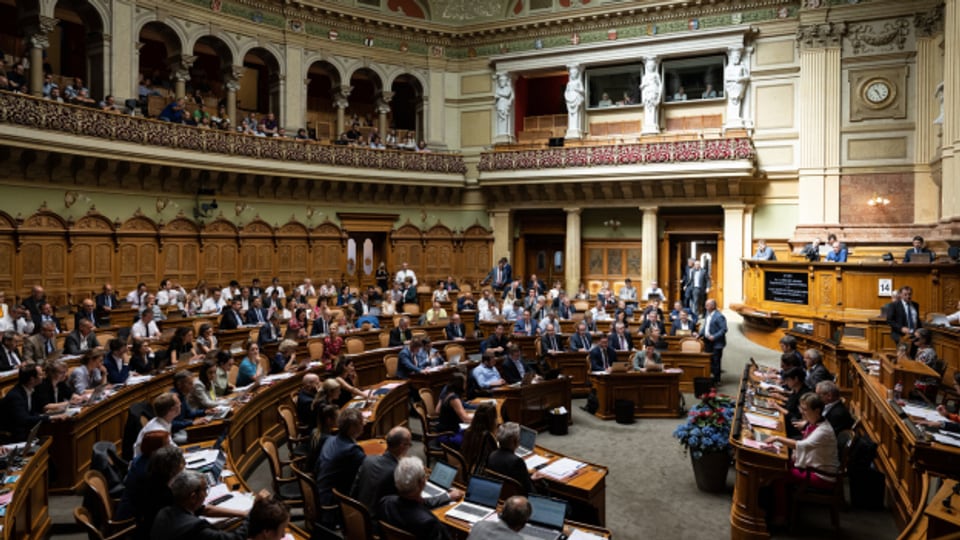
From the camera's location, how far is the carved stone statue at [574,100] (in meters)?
22.7

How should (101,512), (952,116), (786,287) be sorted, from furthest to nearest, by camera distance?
(786,287) < (952,116) < (101,512)

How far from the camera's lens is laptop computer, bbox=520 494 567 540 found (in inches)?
177

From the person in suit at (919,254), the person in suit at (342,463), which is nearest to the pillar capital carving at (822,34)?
the person in suit at (919,254)

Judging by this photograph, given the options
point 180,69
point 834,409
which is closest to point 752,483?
point 834,409

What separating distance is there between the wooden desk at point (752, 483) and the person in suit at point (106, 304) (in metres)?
12.8

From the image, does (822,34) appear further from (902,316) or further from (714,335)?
(714,335)

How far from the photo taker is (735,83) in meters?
20.5

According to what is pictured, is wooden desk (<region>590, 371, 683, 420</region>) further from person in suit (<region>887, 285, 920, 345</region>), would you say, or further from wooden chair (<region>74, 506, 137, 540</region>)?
wooden chair (<region>74, 506, 137, 540</region>)

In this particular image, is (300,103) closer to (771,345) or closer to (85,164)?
(85,164)

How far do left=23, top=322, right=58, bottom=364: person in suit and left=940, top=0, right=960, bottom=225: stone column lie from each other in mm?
16547

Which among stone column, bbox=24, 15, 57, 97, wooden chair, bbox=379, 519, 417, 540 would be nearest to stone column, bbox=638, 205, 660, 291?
stone column, bbox=24, 15, 57, 97

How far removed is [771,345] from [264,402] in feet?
40.1

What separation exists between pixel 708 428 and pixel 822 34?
16470 millimetres

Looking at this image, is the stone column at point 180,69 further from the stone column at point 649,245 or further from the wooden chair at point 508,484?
the wooden chair at point 508,484
